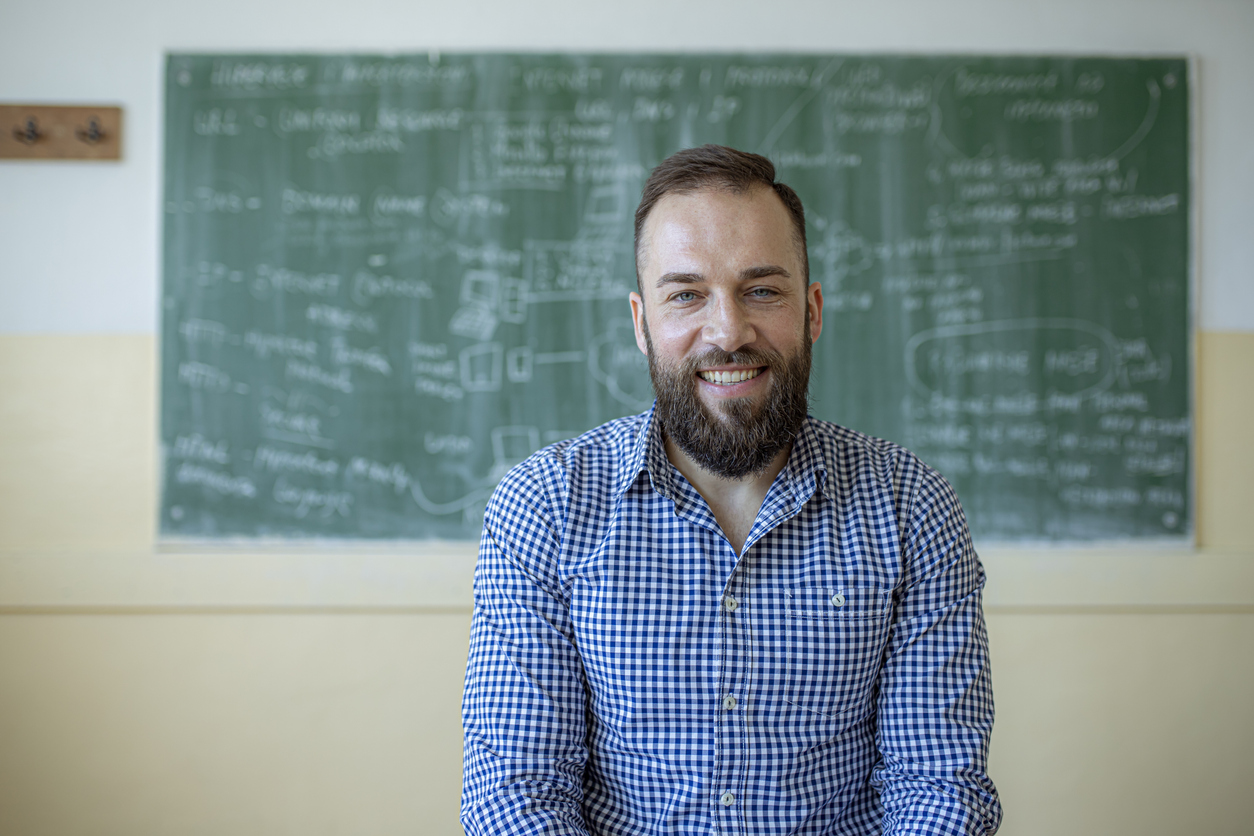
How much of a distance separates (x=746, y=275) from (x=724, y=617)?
505 millimetres

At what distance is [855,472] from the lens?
133 centimetres

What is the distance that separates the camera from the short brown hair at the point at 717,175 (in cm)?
123

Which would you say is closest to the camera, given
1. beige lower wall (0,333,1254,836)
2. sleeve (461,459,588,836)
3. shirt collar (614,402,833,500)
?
sleeve (461,459,588,836)

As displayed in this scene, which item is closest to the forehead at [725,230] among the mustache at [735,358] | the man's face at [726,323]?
Answer: the man's face at [726,323]

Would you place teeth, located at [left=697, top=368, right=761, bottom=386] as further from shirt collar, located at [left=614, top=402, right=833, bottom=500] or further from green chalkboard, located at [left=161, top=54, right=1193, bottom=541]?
green chalkboard, located at [left=161, top=54, right=1193, bottom=541]

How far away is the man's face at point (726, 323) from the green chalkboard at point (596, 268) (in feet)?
3.94

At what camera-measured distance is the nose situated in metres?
1.20

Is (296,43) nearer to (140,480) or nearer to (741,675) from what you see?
(140,480)

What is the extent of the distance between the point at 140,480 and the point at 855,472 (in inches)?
84.2

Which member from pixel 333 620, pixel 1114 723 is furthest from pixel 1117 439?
pixel 333 620

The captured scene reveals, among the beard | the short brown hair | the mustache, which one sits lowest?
the beard

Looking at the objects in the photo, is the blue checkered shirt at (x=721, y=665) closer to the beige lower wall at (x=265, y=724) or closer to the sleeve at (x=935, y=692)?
the sleeve at (x=935, y=692)

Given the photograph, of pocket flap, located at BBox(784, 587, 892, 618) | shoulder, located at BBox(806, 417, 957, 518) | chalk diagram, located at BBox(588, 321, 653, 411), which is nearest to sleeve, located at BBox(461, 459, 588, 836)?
pocket flap, located at BBox(784, 587, 892, 618)

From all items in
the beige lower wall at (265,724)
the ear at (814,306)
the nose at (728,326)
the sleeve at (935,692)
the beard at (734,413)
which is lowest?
the beige lower wall at (265,724)
